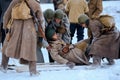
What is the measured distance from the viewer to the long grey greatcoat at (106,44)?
24.6 feet

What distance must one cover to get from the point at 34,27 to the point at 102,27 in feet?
5.03

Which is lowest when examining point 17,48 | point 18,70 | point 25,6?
point 18,70

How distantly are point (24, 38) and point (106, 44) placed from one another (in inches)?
69.0

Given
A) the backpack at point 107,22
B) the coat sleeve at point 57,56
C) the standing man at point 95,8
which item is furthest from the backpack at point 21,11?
the standing man at point 95,8

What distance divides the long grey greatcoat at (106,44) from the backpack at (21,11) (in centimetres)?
153

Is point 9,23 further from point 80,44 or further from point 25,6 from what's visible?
point 80,44

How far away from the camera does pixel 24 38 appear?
6.42 meters

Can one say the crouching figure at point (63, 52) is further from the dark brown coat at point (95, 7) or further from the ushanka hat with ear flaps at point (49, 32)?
the dark brown coat at point (95, 7)

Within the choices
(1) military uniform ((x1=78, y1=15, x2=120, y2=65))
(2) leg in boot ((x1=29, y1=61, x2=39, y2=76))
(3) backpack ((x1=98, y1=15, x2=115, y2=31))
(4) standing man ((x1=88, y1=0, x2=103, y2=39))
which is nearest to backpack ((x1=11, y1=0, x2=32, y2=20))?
(2) leg in boot ((x1=29, y1=61, x2=39, y2=76))

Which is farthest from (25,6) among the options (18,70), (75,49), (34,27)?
(75,49)

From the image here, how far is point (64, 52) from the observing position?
7.69m

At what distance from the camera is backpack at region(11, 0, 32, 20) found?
6367mm

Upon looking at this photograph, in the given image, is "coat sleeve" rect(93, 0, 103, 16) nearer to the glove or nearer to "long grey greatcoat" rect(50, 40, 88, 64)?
"long grey greatcoat" rect(50, 40, 88, 64)

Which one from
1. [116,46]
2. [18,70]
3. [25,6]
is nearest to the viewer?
[25,6]
